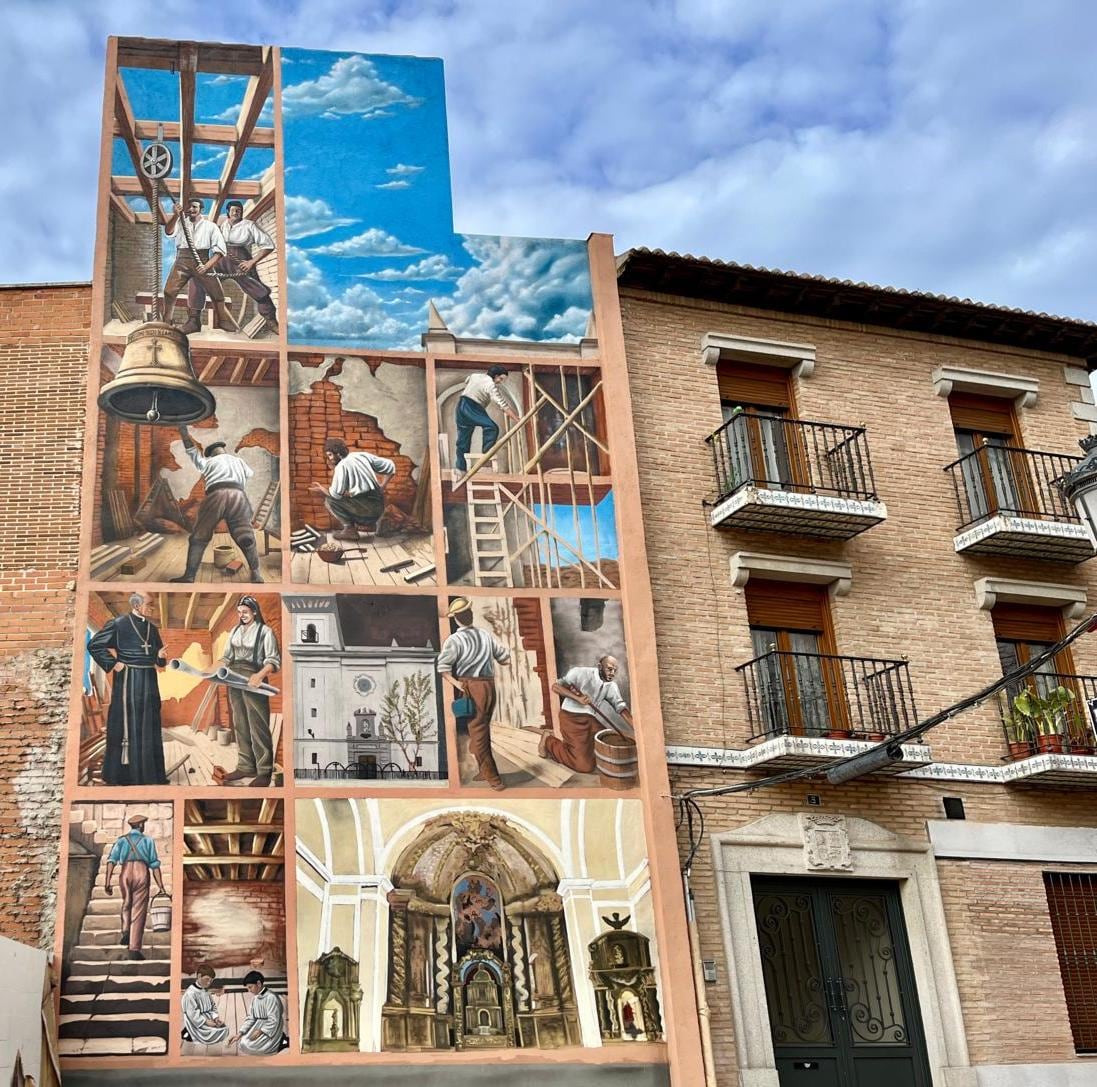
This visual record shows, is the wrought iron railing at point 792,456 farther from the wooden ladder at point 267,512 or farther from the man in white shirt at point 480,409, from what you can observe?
the wooden ladder at point 267,512

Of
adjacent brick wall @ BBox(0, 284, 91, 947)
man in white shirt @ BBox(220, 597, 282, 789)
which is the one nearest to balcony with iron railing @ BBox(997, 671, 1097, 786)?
man in white shirt @ BBox(220, 597, 282, 789)

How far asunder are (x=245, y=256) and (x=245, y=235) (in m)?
0.27

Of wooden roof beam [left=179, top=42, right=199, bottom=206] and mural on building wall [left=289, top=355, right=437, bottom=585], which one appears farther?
wooden roof beam [left=179, top=42, right=199, bottom=206]

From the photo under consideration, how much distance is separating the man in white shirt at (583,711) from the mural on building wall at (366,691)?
1.22 meters

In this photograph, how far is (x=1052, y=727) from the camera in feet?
53.8

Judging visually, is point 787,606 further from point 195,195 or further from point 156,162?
point 156,162

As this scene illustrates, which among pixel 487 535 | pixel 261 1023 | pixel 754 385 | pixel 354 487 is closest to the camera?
pixel 261 1023

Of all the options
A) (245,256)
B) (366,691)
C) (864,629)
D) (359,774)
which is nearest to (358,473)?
(366,691)

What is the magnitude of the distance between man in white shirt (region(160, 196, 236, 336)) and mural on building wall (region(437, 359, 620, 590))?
262 centimetres

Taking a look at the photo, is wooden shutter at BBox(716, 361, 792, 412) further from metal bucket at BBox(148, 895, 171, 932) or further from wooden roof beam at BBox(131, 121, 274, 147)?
metal bucket at BBox(148, 895, 171, 932)

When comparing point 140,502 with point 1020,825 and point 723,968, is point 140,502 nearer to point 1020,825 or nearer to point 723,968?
point 723,968

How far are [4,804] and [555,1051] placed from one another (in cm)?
Answer: 561

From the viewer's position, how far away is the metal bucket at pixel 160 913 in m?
13.4

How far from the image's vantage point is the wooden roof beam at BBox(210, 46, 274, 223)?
54.9ft
